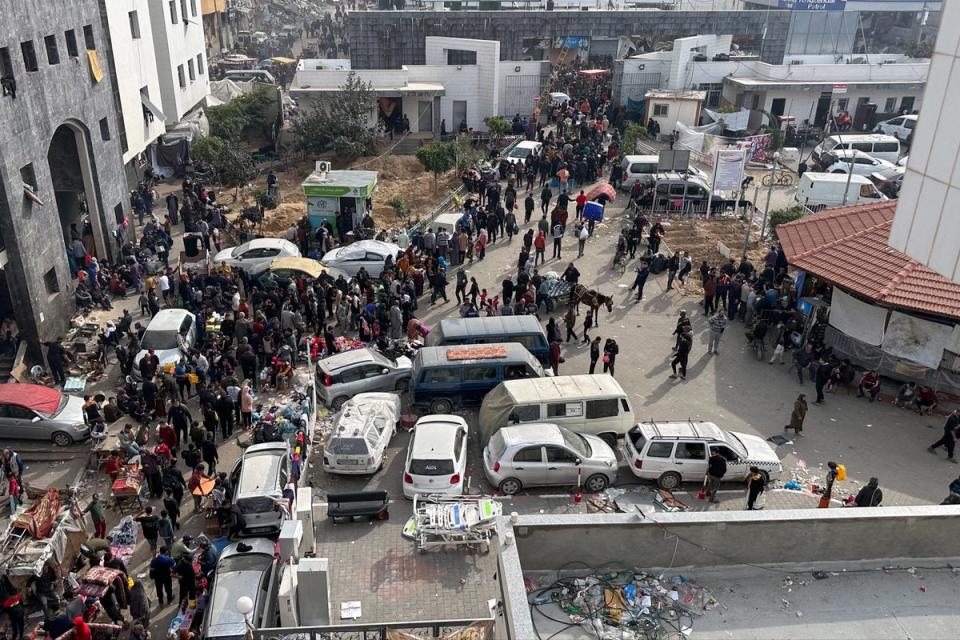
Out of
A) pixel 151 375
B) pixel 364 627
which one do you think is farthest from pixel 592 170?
→ pixel 364 627

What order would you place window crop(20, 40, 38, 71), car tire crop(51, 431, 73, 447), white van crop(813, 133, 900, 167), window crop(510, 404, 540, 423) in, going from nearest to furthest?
1. window crop(510, 404, 540, 423)
2. car tire crop(51, 431, 73, 447)
3. window crop(20, 40, 38, 71)
4. white van crop(813, 133, 900, 167)

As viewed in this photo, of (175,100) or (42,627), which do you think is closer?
(42,627)

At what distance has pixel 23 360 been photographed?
20.0 metres

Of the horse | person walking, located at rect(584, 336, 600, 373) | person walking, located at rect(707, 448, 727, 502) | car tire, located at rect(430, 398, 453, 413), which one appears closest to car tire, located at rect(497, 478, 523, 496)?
car tire, located at rect(430, 398, 453, 413)

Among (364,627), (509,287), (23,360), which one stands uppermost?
(364,627)

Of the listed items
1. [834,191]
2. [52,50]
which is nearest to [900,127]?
[834,191]

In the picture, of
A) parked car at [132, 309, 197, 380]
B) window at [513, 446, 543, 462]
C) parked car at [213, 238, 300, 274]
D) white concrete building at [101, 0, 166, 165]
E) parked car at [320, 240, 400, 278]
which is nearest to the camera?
window at [513, 446, 543, 462]

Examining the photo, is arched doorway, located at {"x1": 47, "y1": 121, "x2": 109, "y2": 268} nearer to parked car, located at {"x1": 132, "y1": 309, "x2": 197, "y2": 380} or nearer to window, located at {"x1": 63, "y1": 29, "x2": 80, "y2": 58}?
window, located at {"x1": 63, "y1": 29, "x2": 80, "y2": 58}

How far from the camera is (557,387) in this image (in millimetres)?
16422

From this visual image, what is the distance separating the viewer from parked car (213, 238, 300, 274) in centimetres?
2380

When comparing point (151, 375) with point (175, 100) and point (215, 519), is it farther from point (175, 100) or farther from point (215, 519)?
point (175, 100)

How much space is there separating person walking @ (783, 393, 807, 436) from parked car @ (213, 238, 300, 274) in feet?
47.5

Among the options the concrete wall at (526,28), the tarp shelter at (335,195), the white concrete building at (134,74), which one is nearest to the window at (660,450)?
the tarp shelter at (335,195)

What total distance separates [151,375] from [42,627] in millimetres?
7189
